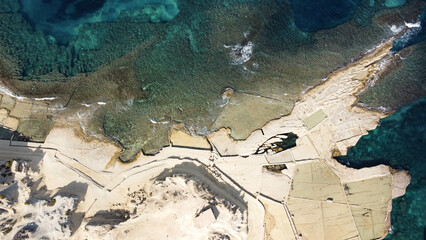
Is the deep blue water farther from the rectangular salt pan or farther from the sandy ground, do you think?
the rectangular salt pan

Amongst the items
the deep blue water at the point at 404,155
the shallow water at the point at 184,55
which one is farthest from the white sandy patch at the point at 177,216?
the deep blue water at the point at 404,155

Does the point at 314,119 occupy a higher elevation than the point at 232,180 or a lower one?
higher

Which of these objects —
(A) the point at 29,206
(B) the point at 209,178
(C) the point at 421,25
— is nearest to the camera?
(A) the point at 29,206

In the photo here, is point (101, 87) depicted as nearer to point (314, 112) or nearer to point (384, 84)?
point (314, 112)

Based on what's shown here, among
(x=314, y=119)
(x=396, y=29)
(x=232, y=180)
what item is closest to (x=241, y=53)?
(x=314, y=119)

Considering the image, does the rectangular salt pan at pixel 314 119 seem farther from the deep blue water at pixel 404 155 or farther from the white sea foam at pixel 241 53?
the white sea foam at pixel 241 53

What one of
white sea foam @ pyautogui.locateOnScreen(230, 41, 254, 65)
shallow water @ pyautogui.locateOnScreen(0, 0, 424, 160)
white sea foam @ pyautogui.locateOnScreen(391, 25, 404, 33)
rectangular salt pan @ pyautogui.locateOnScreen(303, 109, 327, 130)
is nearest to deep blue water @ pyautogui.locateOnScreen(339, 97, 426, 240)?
shallow water @ pyautogui.locateOnScreen(0, 0, 424, 160)

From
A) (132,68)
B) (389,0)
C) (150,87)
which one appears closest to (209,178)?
(150,87)

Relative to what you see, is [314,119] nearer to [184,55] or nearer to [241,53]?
[241,53]
